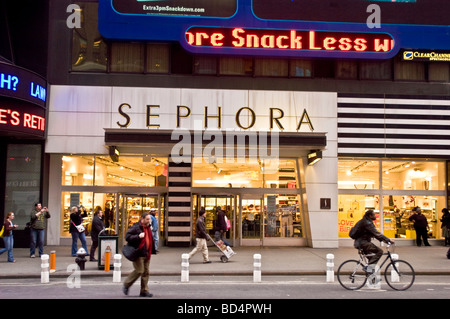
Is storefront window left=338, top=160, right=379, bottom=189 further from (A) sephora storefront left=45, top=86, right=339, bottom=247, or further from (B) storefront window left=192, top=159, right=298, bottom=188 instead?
(B) storefront window left=192, top=159, right=298, bottom=188

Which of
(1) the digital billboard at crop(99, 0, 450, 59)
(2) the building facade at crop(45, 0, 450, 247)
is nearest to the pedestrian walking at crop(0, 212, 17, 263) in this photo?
(2) the building facade at crop(45, 0, 450, 247)

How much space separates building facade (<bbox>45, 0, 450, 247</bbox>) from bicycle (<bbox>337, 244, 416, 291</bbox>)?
7.57m

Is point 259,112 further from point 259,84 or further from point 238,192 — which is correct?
point 238,192

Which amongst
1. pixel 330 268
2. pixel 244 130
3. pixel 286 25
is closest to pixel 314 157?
pixel 244 130

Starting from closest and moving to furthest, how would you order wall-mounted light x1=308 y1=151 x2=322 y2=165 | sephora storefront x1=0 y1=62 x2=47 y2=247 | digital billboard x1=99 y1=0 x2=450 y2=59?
sephora storefront x1=0 y1=62 x2=47 y2=247 → wall-mounted light x1=308 y1=151 x2=322 y2=165 → digital billboard x1=99 y1=0 x2=450 y2=59

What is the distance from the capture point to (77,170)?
62.0ft

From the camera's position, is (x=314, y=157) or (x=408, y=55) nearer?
(x=314, y=157)

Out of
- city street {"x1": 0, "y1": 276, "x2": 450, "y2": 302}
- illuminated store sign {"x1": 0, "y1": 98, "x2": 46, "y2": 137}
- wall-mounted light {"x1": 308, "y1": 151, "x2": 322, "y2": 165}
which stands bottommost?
city street {"x1": 0, "y1": 276, "x2": 450, "y2": 302}

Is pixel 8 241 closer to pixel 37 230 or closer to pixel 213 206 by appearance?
pixel 37 230

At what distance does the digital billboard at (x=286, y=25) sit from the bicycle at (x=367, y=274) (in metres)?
10.3

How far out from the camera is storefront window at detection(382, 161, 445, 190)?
64.3 ft

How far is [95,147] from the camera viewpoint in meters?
18.3

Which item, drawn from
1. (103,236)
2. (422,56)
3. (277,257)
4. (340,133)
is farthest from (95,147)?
(422,56)

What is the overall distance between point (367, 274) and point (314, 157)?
7.67 meters
